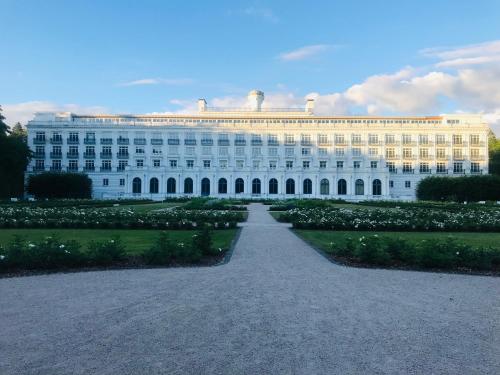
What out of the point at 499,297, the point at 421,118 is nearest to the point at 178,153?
the point at 421,118

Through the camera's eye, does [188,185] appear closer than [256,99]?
Yes

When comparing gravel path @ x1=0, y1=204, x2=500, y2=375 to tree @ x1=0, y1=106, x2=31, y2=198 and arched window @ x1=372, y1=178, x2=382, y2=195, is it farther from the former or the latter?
arched window @ x1=372, y1=178, x2=382, y2=195

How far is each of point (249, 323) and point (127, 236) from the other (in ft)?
38.9

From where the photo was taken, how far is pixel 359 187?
71188 millimetres

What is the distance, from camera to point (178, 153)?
2908 inches

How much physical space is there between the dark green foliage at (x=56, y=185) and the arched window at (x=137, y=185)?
8.59m

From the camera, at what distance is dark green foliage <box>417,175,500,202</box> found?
55.6 metres

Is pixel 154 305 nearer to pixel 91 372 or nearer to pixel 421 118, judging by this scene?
pixel 91 372

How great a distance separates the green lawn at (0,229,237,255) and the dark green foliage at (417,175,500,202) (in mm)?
46194

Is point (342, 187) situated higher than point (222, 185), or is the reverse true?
point (222, 185)

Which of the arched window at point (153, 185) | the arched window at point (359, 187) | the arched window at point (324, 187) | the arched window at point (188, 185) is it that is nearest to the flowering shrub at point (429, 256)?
the arched window at point (324, 187)

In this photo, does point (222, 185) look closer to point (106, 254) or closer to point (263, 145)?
point (263, 145)

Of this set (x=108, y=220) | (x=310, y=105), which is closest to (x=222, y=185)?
(x=310, y=105)

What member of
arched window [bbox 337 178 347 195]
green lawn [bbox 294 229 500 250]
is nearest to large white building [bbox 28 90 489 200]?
arched window [bbox 337 178 347 195]
